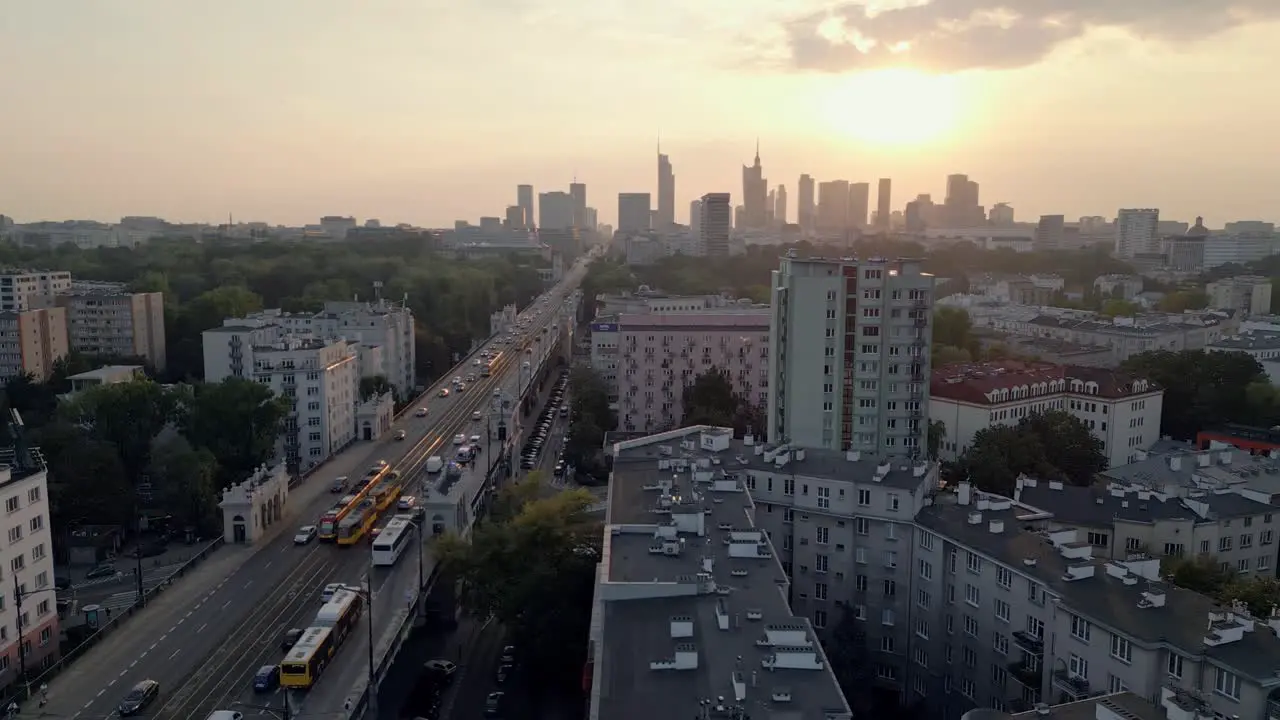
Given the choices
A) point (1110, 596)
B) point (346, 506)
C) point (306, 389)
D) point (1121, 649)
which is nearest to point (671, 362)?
point (306, 389)

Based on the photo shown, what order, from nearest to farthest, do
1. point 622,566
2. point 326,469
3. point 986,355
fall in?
1. point 622,566
2. point 326,469
3. point 986,355

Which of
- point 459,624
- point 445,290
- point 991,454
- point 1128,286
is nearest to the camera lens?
point 459,624

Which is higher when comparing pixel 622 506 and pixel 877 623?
pixel 622 506

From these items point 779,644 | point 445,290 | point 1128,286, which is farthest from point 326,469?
point 1128,286

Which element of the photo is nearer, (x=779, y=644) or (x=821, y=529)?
(x=779, y=644)

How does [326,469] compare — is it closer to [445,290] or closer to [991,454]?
[991,454]
